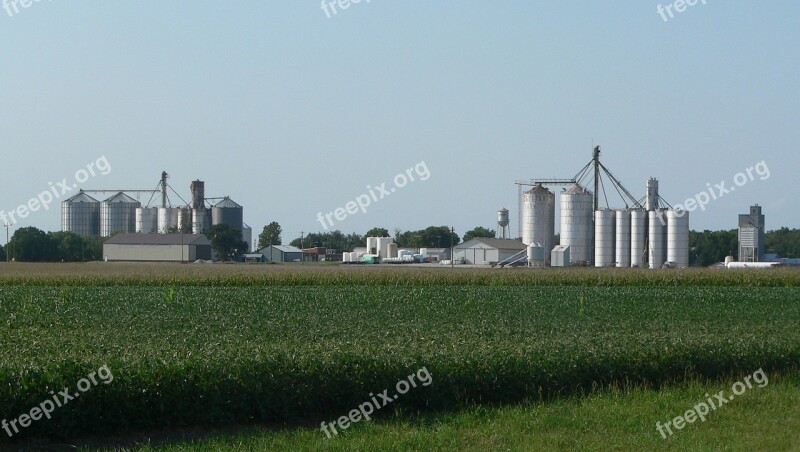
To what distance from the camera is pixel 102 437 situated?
13.1 meters

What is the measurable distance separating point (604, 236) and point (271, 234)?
89.6 m

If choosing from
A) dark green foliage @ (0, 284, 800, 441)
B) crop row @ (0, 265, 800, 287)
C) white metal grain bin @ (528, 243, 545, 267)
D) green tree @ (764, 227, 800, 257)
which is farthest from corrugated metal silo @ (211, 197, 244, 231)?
dark green foliage @ (0, 284, 800, 441)

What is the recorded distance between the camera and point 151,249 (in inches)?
4277

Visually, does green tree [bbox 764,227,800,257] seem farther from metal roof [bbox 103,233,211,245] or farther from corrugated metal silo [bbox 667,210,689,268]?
metal roof [bbox 103,233,211,245]

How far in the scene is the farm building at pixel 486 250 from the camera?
Answer: 347ft

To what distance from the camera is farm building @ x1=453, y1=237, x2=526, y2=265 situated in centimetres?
10562

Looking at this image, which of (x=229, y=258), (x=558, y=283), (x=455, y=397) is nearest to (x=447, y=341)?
(x=455, y=397)

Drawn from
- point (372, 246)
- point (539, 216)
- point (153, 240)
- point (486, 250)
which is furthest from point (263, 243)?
point (539, 216)

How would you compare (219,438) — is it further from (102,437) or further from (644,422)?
(644,422)

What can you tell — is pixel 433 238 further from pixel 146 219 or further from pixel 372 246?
pixel 146 219

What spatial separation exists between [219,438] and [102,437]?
174 centimetres

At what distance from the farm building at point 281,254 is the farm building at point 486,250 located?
32.2m

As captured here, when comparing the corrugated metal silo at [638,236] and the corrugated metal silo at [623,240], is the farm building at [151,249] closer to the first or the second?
the corrugated metal silo at [623,240]

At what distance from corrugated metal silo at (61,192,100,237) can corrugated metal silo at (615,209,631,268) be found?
97484mm
